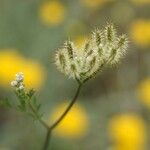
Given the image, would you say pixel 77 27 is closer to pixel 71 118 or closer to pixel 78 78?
pixel 71 118

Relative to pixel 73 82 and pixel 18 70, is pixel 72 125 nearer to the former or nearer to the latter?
pixel 18 70

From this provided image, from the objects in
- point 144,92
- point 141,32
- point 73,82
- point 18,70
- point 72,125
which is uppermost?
point 141,32

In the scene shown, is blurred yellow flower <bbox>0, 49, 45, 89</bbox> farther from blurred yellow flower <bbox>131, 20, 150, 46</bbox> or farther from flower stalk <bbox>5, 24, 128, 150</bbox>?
flower stalk <bbox>5, 24, 128, 150</bbox>

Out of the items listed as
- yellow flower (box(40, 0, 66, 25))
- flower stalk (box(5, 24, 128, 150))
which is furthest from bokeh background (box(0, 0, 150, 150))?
flower stalk (box(5, 24, 128, 150))

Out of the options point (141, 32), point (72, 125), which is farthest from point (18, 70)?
point (141, 32)

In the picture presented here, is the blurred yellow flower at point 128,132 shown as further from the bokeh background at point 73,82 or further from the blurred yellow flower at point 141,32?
the blurred yellow flower at point 141,32

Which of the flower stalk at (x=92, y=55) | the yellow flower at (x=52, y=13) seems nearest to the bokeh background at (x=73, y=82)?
the yellow flower at (x=52, y=13)

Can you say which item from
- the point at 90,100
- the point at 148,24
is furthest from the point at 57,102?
the point at 148,24
